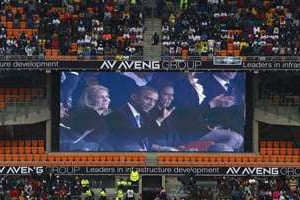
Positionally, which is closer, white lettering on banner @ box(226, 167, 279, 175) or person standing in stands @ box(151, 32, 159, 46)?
white lettering on banner @ box(226, 167, 279, 175)

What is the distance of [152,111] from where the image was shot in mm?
39062

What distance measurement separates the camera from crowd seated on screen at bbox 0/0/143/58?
38.6 metres

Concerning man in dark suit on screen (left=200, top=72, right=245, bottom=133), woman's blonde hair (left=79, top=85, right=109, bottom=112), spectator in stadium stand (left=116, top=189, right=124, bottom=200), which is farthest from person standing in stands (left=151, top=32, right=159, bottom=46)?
spectator in stadium stand (left=116, top=189, right=124, bottom=200)

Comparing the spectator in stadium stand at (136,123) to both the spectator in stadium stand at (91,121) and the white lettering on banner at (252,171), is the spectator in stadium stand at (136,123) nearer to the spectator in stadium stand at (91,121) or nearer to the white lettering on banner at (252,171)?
the spectator in stadium stand at (91,121)

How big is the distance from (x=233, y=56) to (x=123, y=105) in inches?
208

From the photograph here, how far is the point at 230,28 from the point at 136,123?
20.0 ft

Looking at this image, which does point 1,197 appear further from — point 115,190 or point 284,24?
point 284,24

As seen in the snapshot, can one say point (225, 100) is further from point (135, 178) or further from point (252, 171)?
point (135, 178)

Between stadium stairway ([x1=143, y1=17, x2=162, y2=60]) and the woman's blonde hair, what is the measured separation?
96.0 inches

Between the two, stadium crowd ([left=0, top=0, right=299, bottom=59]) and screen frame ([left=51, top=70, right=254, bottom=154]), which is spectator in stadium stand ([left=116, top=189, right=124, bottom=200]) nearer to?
screen frame ([left=51, top=70, right=254, bottom=154])

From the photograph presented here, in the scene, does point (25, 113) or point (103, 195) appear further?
point (25, 113)

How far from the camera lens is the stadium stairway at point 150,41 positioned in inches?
1508

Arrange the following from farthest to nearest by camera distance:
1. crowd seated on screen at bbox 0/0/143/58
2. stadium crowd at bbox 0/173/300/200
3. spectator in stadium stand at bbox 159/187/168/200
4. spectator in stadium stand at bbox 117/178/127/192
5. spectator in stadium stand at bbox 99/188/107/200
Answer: crowd seated on screen at bbox 0/0/143/58 < spectator in stadium stand at bbox 117/178/127/192 < spectator in stadium stand at bbox 99/188/107/200 < stadium crowd at bbox 0/173/300/200 < spectator in stadium stand at bbox 159/187/168/200

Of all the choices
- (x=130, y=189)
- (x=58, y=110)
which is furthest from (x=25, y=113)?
(x=130, y=189)
